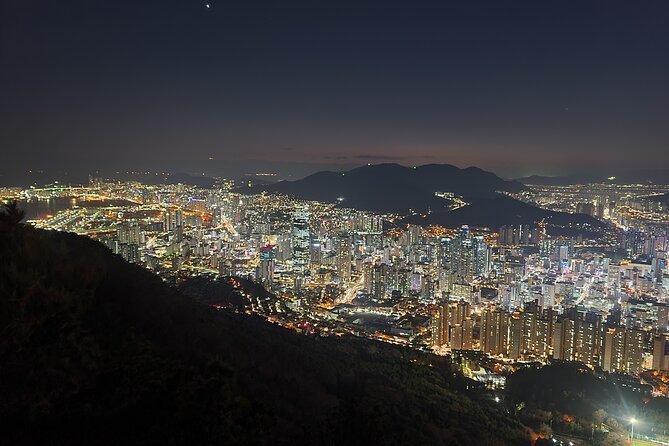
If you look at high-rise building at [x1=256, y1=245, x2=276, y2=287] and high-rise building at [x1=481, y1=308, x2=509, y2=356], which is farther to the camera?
high-rise building at [x1=256, y1=245, x2=276, y2=287]

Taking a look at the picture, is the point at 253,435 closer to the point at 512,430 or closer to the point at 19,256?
the point at 19,256

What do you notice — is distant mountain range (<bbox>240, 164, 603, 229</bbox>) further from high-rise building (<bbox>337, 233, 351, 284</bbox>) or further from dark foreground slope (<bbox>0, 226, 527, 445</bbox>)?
dark foreground slope (<bbox>0, 226, 527, 445</bbox>)

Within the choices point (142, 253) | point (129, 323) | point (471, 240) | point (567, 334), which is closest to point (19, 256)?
point (129, 323)

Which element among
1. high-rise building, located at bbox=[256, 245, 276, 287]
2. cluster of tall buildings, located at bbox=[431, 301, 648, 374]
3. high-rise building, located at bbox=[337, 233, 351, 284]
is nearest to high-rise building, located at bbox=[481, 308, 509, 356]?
cluster of tall buildings, located at bbox=[431, 301, 648, 374]

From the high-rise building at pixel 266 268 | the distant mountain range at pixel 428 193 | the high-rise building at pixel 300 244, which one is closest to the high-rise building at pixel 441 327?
the high-rise building at pixel 266 268

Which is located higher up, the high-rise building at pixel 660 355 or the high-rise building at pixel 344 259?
the high-rise building at pixel 344 259

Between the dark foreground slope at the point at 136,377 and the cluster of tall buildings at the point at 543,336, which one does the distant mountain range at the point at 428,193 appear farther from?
the dark foreground slope at the point at 136,377
